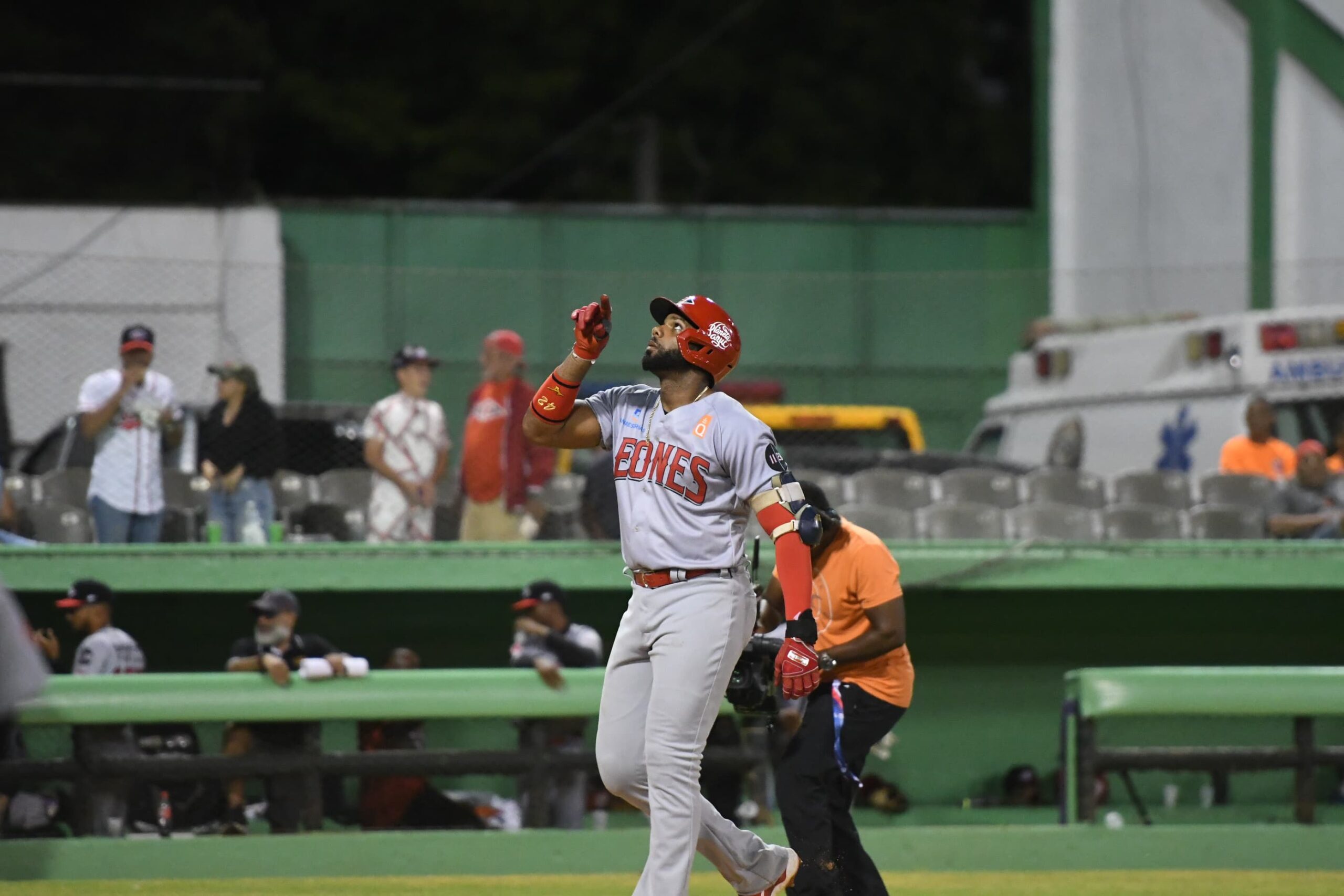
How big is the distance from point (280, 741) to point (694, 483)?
407cm

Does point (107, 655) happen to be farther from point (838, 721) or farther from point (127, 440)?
point (838, 721)

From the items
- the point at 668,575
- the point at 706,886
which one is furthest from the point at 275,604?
the point at 668,575

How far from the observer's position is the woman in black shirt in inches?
400

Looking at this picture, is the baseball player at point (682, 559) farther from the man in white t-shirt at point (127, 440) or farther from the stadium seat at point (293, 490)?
the stadium seat at point (293, 490)

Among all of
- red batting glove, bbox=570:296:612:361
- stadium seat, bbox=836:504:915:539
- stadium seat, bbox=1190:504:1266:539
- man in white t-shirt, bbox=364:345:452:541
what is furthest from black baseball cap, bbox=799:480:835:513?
stadium seat, bbox=1190:504:1266:539

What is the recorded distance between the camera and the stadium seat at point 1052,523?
36.1 feet

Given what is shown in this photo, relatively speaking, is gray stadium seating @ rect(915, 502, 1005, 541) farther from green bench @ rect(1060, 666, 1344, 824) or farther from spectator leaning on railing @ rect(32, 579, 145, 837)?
spectator leaning on railing @ rect(32, 579, 145, 837)

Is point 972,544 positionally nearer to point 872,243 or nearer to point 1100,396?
point 1100,396

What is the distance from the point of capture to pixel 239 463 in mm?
10148

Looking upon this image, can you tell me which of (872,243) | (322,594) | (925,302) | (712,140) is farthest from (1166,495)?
(712,140)

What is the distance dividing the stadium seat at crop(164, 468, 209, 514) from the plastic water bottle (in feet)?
1.47

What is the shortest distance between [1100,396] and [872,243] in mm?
6727

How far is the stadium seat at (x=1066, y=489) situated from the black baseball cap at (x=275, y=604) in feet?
15.6

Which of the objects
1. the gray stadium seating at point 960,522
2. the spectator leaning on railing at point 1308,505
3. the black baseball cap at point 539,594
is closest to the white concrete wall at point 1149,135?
the spectator leaning on railing at point 1308,505
